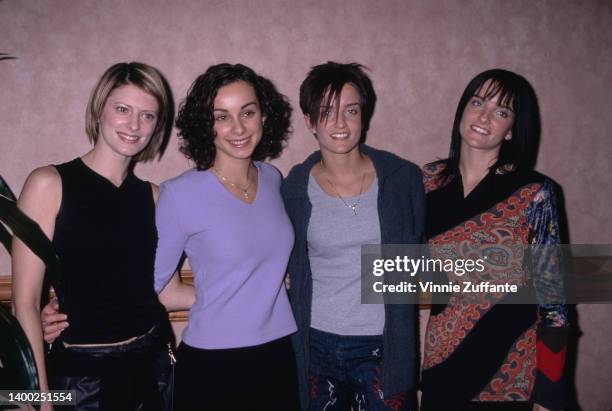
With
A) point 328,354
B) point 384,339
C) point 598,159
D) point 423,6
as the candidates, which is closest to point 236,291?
point 328,354

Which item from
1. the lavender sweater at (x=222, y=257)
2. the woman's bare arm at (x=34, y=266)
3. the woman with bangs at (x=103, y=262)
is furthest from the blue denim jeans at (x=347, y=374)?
the woman's bare arm at (x=34, y=266)

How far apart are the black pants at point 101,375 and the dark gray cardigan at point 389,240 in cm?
64

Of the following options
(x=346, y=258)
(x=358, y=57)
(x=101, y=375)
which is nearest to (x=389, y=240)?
(x=346, y=258)

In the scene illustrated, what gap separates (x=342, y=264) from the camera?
1.58 m

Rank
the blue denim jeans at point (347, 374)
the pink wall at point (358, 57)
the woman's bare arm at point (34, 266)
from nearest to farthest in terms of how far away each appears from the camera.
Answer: the woman's bare arm at point (34, 266) → the blue denim jeans at point (347, 374) → the pink wall at point (358, 57)

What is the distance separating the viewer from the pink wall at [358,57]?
193 cm

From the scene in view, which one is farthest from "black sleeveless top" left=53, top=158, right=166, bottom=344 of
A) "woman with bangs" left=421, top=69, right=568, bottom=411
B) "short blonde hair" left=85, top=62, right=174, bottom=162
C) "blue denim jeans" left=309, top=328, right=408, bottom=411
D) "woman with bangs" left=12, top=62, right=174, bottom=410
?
"woman with bangs" left=421, top=69, right=568, bottom=411

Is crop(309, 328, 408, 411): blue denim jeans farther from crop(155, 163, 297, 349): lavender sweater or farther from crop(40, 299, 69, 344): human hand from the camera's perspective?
crop(40, 299, 69, 344): human hand

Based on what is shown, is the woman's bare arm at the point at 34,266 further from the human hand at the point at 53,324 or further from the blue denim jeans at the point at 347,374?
the blue denim jeans at the point at 347,374

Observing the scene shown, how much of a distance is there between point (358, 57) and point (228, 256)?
1.34 meters

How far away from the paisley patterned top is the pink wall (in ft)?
2.53

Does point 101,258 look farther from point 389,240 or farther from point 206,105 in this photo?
point 389,240

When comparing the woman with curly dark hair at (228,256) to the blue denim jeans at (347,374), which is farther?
the blue denim jeans at (347,374)

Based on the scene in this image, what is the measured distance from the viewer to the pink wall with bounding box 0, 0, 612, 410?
Answer: 75.9 inches
